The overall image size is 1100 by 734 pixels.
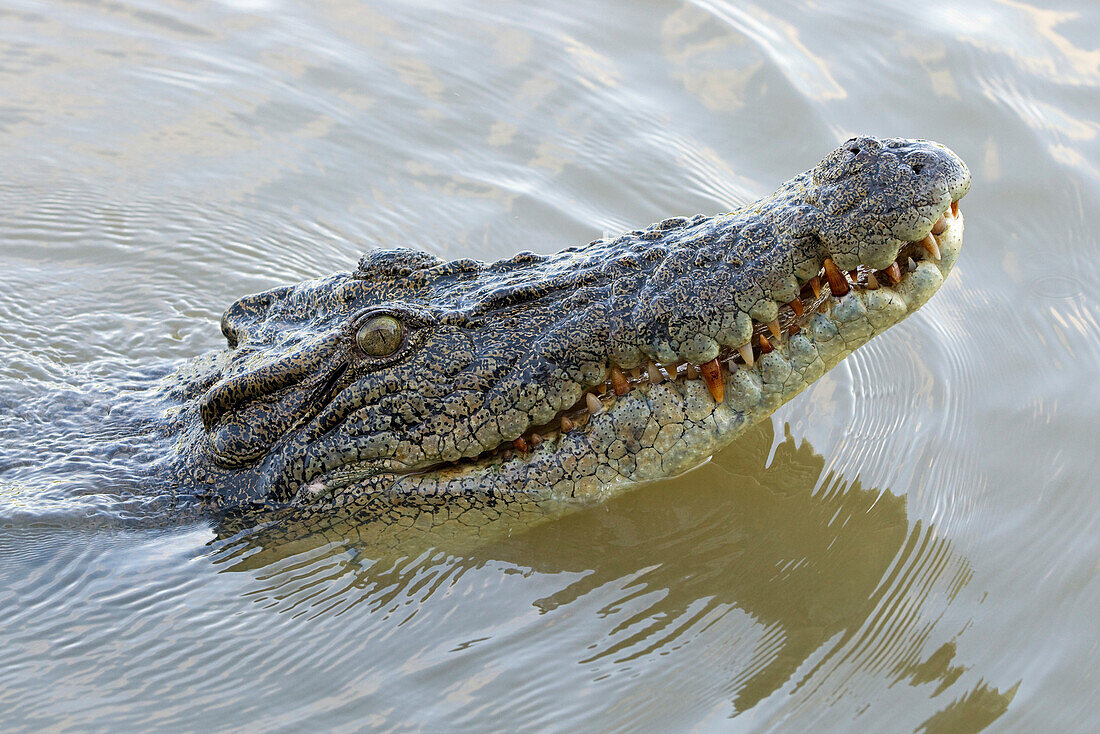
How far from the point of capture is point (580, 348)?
3949 millimetres

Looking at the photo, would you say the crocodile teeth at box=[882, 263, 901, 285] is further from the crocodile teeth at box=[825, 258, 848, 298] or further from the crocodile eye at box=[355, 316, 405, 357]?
the crocodile eye at box=[355, 316, 405, 357]

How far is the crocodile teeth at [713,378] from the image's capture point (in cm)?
395

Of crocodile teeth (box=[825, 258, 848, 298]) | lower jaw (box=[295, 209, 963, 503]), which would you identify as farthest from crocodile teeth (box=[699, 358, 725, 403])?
crocodile teeth (box=[825, 258, 848, 298])

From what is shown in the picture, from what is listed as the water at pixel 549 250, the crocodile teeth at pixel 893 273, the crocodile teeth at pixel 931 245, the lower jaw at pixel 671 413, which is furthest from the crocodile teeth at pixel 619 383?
the crocodile teeth at pixel 931 245

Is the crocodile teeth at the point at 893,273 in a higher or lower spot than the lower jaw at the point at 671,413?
higher

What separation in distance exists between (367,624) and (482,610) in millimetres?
475

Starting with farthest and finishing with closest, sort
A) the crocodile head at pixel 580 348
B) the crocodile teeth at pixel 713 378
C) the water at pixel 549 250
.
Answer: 1. the water at pixel 549 250
2. the crocodile teeth at pixel 713 378
3. the crocodile head at pixel 580 348

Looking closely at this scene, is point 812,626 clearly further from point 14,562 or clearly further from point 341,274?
point 14,562

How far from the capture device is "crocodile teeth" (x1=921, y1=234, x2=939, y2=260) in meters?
3.80

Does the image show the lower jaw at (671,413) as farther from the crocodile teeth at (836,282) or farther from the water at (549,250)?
the water at (549,250)

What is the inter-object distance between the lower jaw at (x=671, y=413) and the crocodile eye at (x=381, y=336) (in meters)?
0.49

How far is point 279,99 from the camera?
831 cm

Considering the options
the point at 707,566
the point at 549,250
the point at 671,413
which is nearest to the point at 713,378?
the point at 671,413

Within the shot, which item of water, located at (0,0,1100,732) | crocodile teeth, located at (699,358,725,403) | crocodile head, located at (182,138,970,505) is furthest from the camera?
water, located at (0,0,1100,732)
